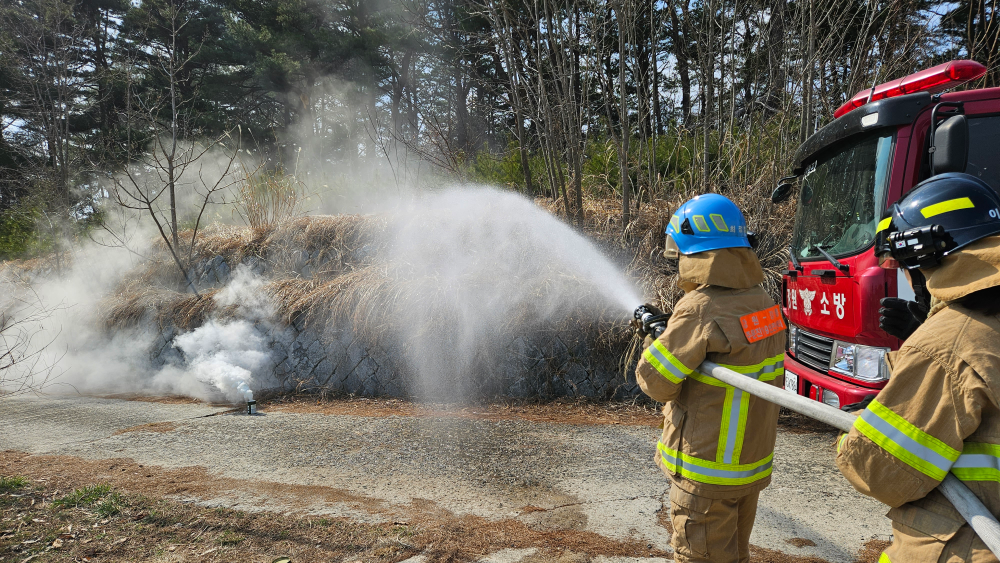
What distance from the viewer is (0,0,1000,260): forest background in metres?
7.77

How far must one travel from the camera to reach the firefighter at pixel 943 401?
1206 mm

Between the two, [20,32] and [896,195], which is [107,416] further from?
[20,32]

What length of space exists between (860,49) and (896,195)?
5.03m

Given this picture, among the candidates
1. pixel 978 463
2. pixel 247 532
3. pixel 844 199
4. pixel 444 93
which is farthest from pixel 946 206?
pixel 444 93

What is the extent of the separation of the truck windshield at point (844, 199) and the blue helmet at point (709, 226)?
6.49 ft

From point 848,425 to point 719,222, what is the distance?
1.09 m

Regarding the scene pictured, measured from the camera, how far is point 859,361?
11.9ft

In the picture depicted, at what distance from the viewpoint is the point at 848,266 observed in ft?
12.4

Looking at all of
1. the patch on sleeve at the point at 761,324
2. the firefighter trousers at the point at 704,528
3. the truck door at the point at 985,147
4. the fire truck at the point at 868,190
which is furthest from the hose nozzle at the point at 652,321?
the truck door at the point at 985,147

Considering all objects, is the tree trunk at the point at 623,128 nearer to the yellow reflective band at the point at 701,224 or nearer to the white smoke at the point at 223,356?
the yellow reflective band at the point at 701,224

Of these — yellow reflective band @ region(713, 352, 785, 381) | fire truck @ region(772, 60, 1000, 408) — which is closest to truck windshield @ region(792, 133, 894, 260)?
fire truck @ region(772, 60, 1000, 408)

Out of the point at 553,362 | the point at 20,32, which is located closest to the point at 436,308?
the point at 553,362

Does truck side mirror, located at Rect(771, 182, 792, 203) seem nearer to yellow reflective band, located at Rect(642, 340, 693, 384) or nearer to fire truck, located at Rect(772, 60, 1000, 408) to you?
fire truck, located at Rect(772, 60, 1000, 408)

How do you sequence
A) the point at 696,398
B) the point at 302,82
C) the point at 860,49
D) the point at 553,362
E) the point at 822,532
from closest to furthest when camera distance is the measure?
the point at 696,398 < the point at 822,532 < the point at 553,362 < the point at 860,49 < the point at 302,82
